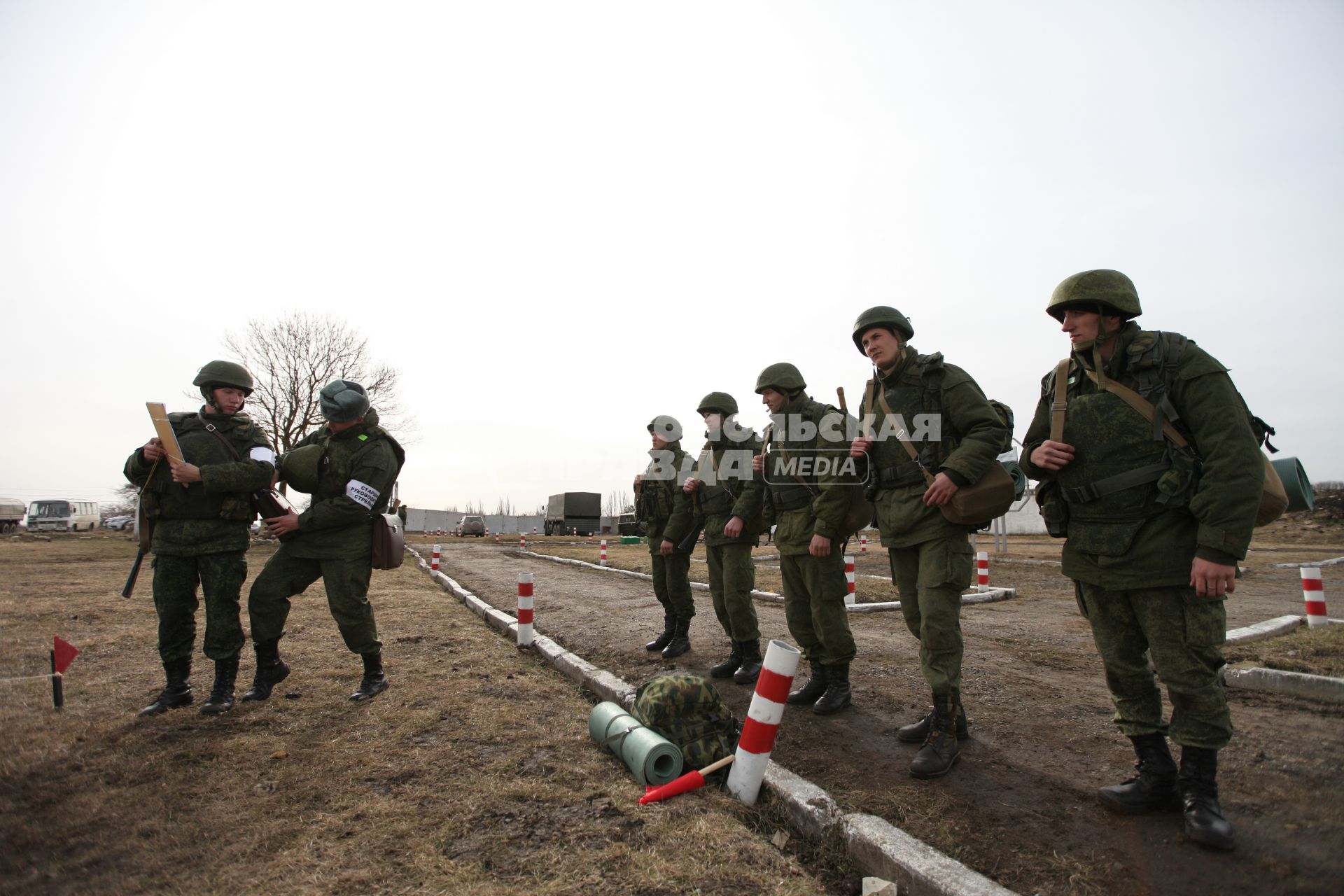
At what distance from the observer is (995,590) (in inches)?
435

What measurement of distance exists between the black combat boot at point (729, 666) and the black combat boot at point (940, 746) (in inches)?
80.3

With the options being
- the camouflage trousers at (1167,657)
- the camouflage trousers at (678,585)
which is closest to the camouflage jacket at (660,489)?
the camouflage trousers at (678,585)

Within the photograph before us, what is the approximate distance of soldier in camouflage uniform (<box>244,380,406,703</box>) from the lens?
4602 mm

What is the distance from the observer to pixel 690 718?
139 inches

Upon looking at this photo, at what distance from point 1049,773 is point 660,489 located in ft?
13.3

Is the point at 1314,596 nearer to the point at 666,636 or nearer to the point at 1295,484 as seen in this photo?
the point at 1295,484

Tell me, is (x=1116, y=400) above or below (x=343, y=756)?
above

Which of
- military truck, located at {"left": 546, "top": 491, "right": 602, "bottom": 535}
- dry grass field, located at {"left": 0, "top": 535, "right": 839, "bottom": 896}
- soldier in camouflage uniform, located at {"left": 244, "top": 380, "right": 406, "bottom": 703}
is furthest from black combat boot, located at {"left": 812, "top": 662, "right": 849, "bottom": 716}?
military truck, located at {"left": 546, "top": 491, "right": 602, "bottom": 535}

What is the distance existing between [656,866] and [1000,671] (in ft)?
12.7

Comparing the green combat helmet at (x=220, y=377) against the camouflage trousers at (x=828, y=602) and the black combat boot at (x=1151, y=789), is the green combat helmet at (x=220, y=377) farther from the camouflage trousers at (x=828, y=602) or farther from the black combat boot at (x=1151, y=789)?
the black combat boot at (x=1151, y=789)

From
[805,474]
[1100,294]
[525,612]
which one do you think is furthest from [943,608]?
[525,612]

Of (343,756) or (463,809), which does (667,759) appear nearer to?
(463,809)

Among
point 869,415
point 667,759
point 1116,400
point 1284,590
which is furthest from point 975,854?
point 1284,590

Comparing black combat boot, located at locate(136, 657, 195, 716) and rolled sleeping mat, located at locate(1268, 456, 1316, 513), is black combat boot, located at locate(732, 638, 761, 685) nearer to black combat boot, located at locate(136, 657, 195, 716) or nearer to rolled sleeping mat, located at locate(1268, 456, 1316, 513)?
rolled sleeping mat, located at locate(1268, 456, 1316, 513)
